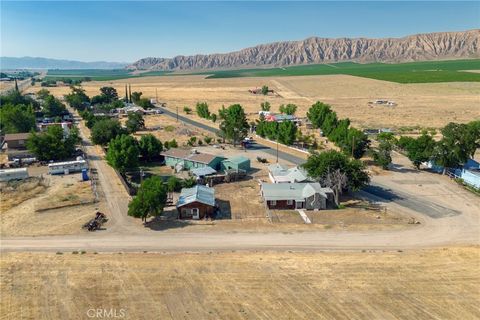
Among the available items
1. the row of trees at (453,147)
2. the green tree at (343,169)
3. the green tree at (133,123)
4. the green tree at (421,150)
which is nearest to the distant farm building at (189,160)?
the green tree at (343,169)

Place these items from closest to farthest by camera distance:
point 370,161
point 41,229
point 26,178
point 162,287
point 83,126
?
1. point 162,287
2. point 41,229
3. point 26,178
4. point 370,161
5. point 83,126

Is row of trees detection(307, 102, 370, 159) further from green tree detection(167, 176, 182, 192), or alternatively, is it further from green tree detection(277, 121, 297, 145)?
green tree detection(167, 176, 182, 192)

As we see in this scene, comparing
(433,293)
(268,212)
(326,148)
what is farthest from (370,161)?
(433,293)

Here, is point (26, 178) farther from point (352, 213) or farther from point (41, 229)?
point (352, 213)

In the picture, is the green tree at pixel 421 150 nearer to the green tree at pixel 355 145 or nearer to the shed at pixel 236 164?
the green tree at pixel 355 145

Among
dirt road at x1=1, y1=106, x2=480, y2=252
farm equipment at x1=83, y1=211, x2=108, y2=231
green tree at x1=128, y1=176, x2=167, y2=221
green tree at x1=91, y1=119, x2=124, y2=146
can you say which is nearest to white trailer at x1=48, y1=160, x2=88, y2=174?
green tree at x1=91, y1=119, x2=124, y2=146

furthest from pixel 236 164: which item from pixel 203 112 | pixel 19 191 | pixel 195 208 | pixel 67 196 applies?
pixel 203 112

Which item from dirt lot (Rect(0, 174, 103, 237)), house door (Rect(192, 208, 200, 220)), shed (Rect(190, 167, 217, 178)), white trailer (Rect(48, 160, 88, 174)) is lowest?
dirt lot (Rect(0, 174, 103, 237))
